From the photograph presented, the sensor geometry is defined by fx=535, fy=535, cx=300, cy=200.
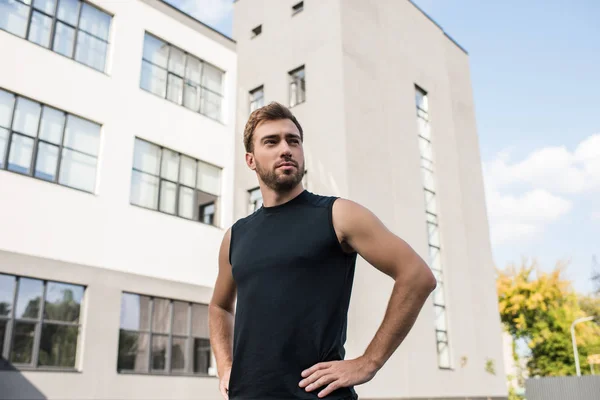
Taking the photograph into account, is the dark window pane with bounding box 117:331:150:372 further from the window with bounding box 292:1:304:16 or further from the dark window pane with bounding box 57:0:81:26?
the window with bounding box 292:1:304:16

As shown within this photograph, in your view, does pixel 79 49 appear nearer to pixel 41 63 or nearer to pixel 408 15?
pixel 41 63

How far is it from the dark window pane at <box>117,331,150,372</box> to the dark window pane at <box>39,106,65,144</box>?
214 inches

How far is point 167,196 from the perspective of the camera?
54.2 feet

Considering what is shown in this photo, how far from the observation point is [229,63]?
67.1 ft

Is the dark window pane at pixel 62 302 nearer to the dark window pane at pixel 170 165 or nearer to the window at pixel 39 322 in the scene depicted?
the window at pixel 39 322

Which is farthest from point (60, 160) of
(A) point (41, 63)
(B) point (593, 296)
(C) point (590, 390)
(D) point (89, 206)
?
(B) point (593, 296)

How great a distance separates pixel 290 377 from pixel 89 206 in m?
13.3

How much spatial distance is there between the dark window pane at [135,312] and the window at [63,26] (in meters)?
6.77

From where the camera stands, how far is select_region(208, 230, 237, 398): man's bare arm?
2.83m

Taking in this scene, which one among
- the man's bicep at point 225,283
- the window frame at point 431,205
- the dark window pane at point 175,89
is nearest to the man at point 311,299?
the man's bicep at point 225,283

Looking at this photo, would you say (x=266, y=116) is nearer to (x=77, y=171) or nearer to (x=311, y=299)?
(x=311, y=299)

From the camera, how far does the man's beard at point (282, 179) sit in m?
2.53

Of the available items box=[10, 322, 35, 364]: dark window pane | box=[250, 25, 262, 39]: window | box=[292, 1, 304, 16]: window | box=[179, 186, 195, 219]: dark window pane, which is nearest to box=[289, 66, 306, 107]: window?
box=[292, 1, 304, 16]: window

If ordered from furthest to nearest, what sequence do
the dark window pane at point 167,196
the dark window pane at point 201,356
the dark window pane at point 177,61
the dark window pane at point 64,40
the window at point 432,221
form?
the window at point 432,221 → the dark window pane at point 177,61 → the dark window pane at point 167,196 → the dark window pane at point 201,356 → the dark window pane at point 64,40
